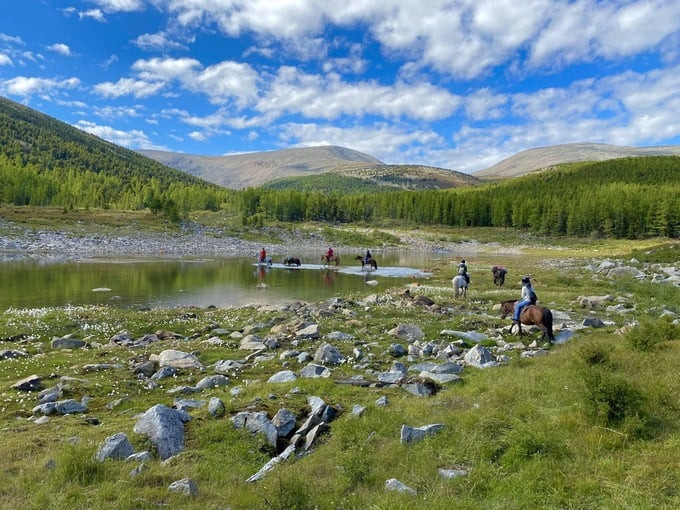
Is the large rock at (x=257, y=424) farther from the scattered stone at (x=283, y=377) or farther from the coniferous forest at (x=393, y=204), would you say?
the coniferous forest at (x=393, y=204)

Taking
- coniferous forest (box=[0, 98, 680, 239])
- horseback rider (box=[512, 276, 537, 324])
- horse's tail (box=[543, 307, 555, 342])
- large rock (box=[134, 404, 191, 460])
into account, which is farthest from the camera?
coniferous forest (box=[0, 98, 680, 239])

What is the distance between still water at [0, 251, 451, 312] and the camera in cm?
3172

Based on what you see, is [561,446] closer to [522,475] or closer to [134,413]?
[522,475]

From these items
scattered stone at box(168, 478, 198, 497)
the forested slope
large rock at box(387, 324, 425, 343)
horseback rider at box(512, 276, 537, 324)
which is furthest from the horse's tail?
the forested slope

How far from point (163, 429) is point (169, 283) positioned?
34560 mm

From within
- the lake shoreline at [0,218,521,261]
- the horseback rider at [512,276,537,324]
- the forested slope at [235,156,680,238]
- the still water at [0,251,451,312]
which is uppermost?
the forested slope at [235,156,680,238]

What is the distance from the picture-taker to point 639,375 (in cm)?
1030

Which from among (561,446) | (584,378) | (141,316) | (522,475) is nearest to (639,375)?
(584,378)

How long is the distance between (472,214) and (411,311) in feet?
488

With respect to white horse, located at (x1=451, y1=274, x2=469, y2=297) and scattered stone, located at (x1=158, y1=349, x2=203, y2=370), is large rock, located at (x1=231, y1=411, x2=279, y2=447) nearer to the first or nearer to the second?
scattered stone, located at (x1=158, y1=349, x2=203, y2=370)

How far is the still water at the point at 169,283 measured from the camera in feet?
104

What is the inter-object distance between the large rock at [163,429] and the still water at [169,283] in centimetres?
2171

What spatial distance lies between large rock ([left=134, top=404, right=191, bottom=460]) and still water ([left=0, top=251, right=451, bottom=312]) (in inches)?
855

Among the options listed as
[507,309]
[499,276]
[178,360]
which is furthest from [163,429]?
[499,276]
